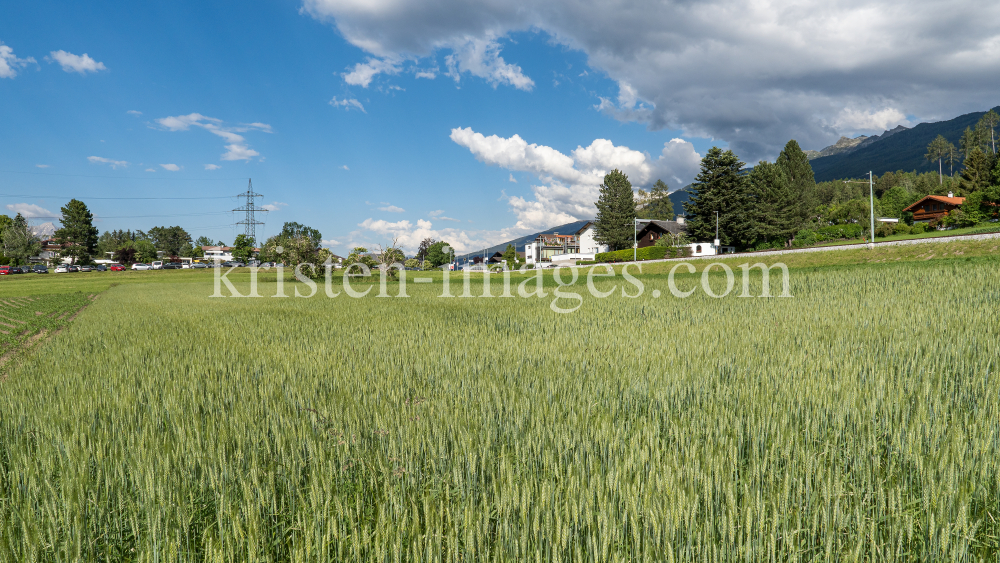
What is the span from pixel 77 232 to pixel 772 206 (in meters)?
122

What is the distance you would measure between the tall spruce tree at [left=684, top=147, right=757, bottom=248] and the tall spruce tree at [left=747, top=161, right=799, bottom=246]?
2.00 m

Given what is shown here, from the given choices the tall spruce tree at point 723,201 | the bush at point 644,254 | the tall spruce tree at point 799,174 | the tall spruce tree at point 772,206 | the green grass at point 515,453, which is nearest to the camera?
the green grass at point 515,453

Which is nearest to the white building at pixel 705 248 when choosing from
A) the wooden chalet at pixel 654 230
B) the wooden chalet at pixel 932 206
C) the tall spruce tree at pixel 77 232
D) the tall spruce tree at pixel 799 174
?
the wooden chalet at pixel 654 230

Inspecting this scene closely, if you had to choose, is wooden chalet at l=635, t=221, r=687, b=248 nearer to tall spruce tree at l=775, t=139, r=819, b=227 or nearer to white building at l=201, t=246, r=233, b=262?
tall spruce tree at l=775, t=139, r=819, b=227

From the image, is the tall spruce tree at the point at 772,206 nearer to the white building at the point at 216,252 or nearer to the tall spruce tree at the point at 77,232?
the tall spruce tree at the point at 77,232

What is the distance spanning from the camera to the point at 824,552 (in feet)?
5.99

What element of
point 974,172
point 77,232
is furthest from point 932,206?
point 77,232

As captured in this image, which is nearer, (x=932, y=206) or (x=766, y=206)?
(x=766, y=206)

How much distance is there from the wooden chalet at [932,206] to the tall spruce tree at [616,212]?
4322 centimetres

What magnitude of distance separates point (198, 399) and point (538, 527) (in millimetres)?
3603

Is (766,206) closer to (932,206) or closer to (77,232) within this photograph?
(932,206)

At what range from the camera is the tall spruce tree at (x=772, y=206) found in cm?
5553

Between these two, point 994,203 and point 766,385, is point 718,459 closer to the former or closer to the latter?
point 766,385

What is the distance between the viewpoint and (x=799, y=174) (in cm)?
6675
